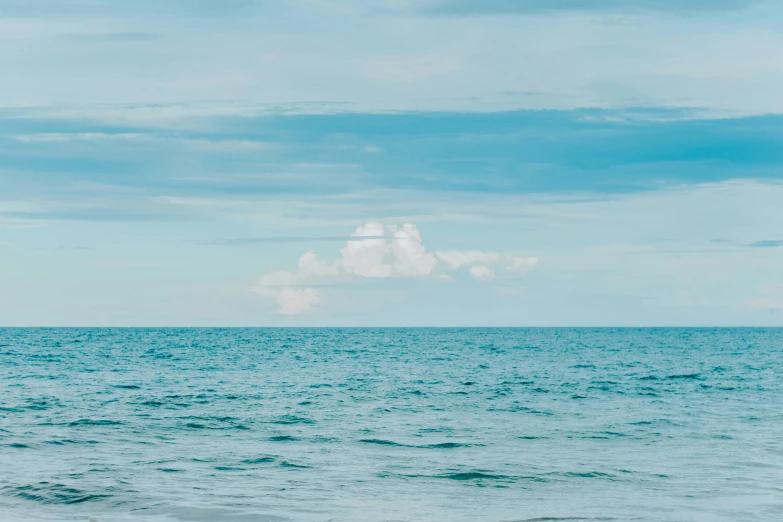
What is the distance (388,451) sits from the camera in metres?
24.2

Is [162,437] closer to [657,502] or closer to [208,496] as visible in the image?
[208,496]

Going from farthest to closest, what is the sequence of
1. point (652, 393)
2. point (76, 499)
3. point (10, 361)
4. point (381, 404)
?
point (10, 361), point (652, 393), point (381, 404), point (76, 499)

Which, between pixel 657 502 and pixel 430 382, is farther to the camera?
pixel 430 382

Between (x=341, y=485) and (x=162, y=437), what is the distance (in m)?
9.36

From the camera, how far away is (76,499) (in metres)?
18.2

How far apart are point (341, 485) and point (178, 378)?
33.5m

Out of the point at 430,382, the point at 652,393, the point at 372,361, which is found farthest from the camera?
the point at 372,361

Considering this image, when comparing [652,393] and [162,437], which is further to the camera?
[652,393]

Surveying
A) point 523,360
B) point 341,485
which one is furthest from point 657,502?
point 523,360

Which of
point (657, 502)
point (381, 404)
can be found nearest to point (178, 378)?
point (381, 404)

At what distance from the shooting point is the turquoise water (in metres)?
17.8

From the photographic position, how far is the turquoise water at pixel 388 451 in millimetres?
17750

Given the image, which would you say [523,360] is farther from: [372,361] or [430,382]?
[430,382]

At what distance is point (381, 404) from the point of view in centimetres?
3612
